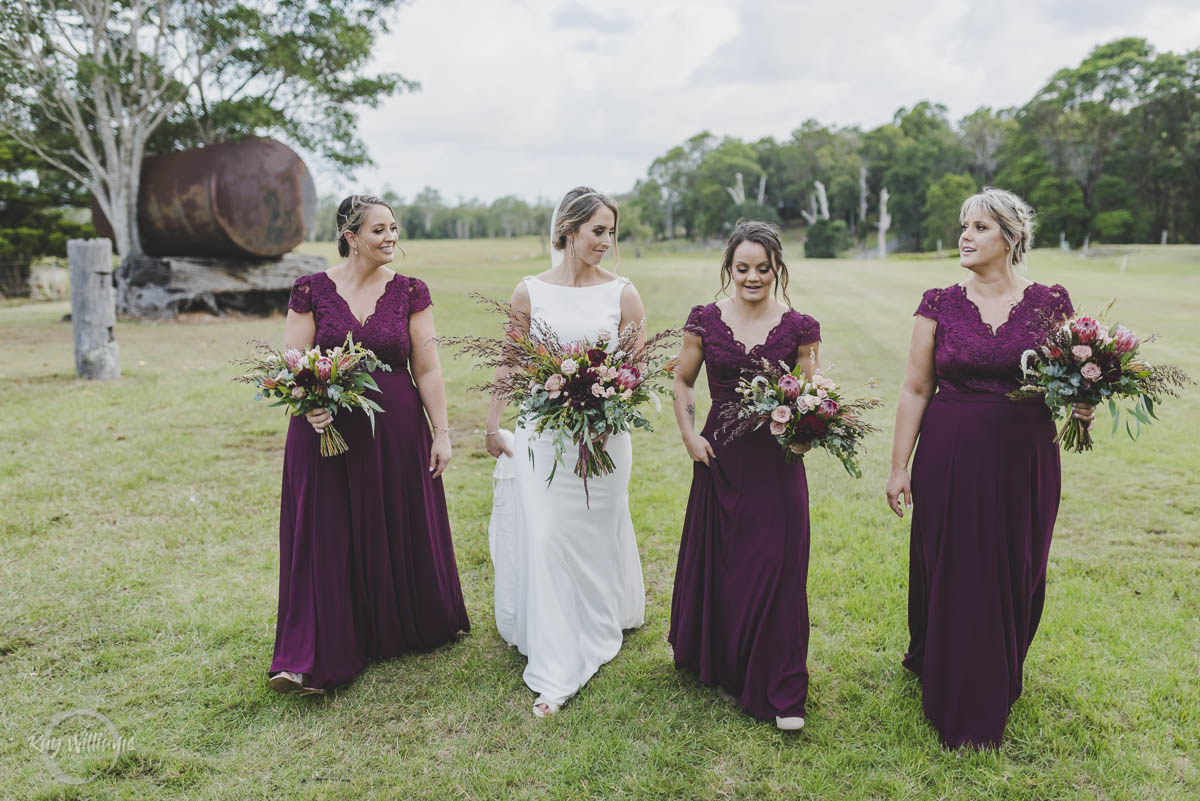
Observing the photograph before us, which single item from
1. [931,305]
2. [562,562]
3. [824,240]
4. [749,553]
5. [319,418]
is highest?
[824,240]

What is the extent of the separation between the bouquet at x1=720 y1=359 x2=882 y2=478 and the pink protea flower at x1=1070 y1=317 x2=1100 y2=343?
81 cm

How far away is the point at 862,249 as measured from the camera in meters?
69.2

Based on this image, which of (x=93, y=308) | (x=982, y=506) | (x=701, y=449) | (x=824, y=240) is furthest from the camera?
(x=824, y=240)

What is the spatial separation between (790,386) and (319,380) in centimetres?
219

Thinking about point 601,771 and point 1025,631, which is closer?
point 601,771

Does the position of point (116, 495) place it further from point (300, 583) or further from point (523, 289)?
point (523, 289)

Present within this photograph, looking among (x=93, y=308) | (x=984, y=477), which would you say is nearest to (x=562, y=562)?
(x=984, y=477)

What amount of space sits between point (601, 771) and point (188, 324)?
17.4 m

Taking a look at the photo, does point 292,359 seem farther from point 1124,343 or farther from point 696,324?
point 1124,343

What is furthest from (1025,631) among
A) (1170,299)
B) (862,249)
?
(862,249)

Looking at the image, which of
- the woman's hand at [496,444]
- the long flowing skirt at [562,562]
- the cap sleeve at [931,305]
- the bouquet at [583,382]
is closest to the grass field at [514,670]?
the long flowing skirt at [562,562]

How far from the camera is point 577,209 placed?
415 cm

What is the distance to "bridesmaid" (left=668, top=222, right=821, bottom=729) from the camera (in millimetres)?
3795

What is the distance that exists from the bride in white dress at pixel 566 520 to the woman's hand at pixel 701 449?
0.39m
